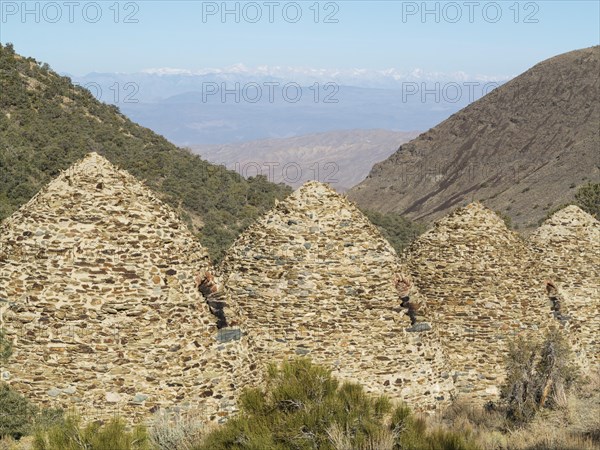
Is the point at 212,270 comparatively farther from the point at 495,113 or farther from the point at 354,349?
the point at 495,113

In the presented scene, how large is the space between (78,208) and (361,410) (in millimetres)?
5965

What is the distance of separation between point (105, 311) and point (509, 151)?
12279cm

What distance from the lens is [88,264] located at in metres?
11.7

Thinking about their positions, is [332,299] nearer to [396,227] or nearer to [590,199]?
[590,199]

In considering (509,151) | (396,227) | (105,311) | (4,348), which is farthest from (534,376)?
(509,151)

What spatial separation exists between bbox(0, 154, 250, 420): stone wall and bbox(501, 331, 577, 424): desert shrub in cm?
686

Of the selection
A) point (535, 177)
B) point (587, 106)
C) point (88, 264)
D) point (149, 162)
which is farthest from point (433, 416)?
point (587, 106)

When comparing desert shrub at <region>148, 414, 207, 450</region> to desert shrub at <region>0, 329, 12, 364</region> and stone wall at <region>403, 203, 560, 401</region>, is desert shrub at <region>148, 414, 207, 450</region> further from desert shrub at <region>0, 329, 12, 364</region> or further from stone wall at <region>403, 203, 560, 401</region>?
stone wall at <region>403, 203, 560, 401</region>

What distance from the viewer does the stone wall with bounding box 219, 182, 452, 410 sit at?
14.9 metres

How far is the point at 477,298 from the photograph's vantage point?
56.2 feet

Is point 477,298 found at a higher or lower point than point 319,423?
higher

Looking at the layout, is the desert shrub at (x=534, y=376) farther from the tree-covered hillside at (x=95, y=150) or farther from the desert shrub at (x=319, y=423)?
the tree-covered hillside at (x=95, y=150)

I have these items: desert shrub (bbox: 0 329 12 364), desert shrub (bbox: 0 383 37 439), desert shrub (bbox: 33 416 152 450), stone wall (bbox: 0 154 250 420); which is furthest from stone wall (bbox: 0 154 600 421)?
desert shrub (bbox: 33 416 152 450)

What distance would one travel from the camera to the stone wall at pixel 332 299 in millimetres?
14852
